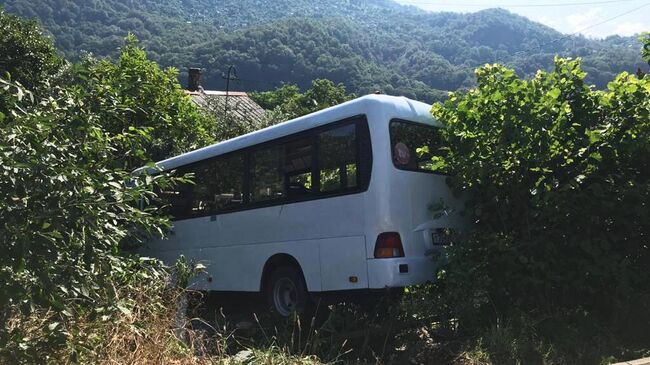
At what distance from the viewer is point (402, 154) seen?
691 cm

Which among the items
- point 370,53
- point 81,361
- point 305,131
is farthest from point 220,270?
point 370,53

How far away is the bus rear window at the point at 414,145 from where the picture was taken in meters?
6.84

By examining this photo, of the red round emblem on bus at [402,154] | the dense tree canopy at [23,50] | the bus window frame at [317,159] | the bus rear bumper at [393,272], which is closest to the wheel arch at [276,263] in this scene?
the bus window frame at [317,159]

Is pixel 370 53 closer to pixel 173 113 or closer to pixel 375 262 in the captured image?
pixel 173 113

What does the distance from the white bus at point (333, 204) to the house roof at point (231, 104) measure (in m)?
16.3

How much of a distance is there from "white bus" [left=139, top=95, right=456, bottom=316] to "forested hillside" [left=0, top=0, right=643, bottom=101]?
77.9ft

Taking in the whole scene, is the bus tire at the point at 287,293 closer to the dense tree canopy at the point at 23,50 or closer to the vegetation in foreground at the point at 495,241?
the vegetation in foreground at the point at 495,241

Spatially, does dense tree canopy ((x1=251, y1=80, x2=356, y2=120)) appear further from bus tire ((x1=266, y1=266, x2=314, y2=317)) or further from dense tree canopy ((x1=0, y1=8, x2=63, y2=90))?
bus tire ((x1=266, y1=266, x2=314, y2=317))

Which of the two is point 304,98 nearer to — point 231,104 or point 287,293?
point 231,104

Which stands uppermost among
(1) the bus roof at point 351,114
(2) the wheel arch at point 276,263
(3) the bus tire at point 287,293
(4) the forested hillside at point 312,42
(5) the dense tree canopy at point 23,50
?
(4) the forested hillside at point 312,42

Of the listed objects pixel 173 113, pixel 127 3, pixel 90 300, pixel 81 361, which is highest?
pixel 127 3

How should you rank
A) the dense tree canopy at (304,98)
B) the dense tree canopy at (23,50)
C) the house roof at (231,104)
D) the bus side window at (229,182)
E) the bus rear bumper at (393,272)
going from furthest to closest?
the dense tree canopy at (304,98), the house roof at (231,104), the dense tree canopy at (23,50), the bus side window at (229,182), the bus rear bumper at (393,272)

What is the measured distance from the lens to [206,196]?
30.6 ft

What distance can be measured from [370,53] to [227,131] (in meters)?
43.8
